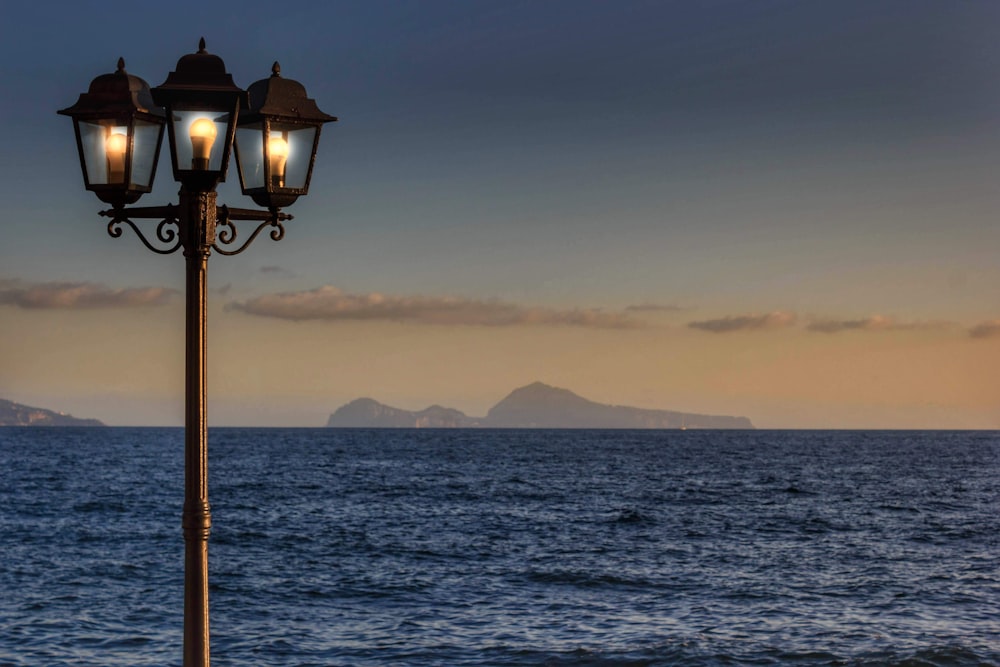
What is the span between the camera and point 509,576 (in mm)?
34656

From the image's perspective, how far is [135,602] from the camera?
29.9 m

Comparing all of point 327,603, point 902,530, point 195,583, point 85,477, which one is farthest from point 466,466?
point 195,583

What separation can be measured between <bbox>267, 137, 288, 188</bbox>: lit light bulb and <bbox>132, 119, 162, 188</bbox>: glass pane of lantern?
841 mm

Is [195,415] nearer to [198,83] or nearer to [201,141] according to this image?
[201,141]

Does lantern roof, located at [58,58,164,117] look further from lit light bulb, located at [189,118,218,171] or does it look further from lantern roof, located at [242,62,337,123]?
lantern roof, located at [242,62,337,123]

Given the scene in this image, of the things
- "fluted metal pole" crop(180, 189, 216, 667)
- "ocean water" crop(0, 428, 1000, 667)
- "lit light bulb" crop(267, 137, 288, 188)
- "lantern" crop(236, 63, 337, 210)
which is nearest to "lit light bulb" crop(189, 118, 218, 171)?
"fluted metal pole" crop(180, 189, 216, 667)

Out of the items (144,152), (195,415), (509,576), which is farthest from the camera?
(509,576)

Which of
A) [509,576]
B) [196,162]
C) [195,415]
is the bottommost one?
[509,576]

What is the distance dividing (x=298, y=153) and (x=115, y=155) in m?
1.33

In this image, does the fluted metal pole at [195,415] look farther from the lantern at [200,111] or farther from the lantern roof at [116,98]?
the lantern roof at [116,98]

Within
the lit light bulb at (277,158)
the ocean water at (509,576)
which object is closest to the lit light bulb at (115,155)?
the lit light bulb at (277,158)

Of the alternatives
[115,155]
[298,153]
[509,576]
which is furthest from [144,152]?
[509,576]

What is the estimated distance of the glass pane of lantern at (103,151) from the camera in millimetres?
7848

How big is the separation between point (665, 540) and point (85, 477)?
179 ft
